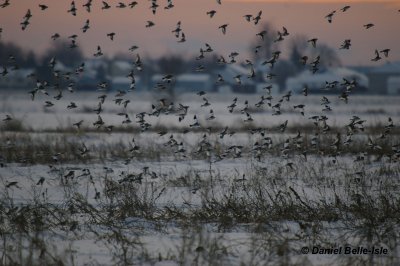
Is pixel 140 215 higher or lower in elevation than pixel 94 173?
lower

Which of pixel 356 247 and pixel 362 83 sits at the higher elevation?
pixel 362 83

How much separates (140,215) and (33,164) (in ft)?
22.5

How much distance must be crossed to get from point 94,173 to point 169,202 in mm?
3709

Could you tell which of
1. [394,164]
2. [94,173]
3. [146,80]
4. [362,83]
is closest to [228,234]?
[94,173]

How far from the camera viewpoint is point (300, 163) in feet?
43.6

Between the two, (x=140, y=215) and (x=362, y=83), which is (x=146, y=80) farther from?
(x=140, y=215)

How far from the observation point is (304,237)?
691 cm

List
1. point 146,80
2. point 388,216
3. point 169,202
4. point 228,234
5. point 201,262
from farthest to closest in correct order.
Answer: point 146,80
point 169,202
point 388,216
point 228,234
point 201,262

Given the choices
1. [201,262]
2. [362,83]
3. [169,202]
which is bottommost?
[201,262]

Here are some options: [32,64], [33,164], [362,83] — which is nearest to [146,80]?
[32,64]

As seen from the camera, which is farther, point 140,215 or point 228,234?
point 140,215

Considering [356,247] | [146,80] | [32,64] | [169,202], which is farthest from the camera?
[146,80]

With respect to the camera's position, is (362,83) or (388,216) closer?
(388,216)

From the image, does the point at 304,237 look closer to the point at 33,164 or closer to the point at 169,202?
the point at 169,202
